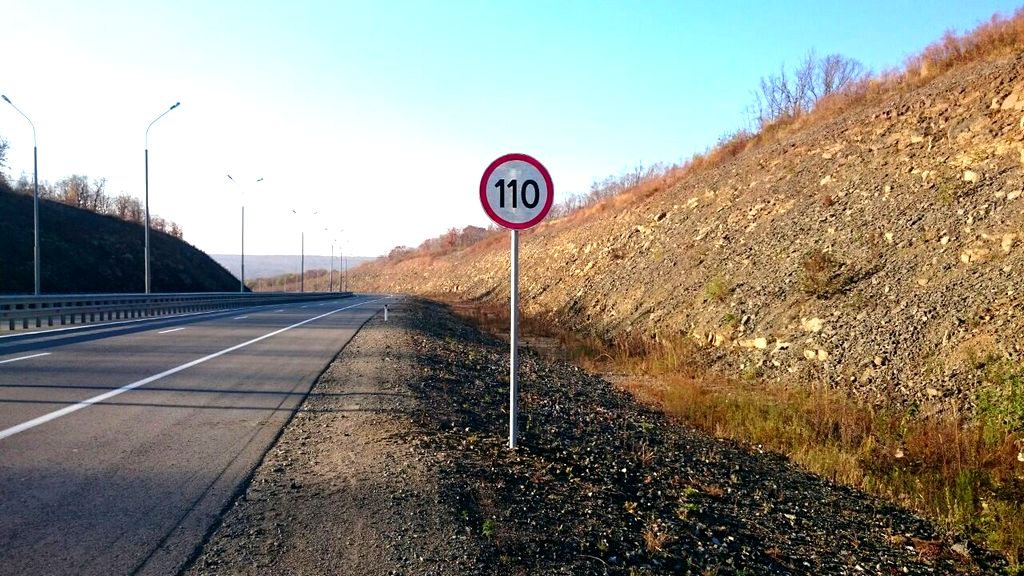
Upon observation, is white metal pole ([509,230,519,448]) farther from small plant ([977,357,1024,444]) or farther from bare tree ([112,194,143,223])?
bare tree ([112,194,143,223])

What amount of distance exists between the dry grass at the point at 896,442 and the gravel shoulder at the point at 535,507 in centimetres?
37

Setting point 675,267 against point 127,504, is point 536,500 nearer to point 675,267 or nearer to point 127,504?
point 127,504

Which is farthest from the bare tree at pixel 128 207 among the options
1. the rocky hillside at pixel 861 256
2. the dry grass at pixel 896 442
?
the dry grass at pixel 896 442

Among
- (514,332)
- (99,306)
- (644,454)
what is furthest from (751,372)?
(99,306)

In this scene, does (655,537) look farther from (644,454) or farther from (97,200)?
(97,200)

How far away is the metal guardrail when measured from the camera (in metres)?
20.1

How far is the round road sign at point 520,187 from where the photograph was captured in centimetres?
604

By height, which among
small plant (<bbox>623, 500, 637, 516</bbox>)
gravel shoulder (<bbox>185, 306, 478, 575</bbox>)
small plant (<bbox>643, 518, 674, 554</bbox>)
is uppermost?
gravel shoulder (<bbox>185, 306, 478, 575</bbox>)

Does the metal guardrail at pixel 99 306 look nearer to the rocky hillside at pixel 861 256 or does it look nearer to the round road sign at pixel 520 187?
the rocky hillside at pixel 861 256

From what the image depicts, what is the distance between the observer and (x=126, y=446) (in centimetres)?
639

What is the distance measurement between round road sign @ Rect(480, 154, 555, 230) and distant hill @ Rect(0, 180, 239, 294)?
46.1 metres

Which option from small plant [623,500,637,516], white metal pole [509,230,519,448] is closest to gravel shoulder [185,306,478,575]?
white metal pole [509,230,519,448]

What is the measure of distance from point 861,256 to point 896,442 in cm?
715

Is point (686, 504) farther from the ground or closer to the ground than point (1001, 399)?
closer to the ground
